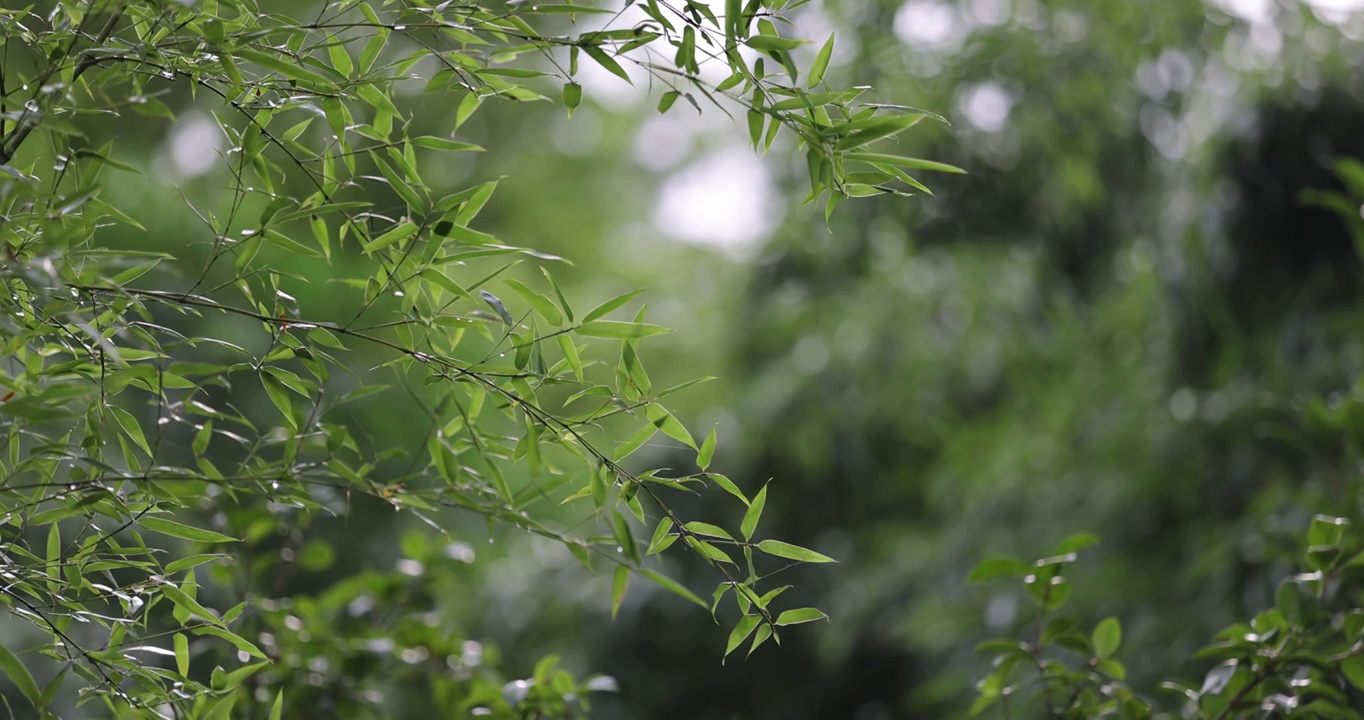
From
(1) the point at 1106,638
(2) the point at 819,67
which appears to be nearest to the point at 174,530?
(2) the point at 819,67

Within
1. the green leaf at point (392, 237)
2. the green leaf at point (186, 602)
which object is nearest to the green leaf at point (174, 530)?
the green leaf at point (186, 602)

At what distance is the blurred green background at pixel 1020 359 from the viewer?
1.70 metres

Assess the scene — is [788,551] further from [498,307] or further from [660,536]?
[498,307]

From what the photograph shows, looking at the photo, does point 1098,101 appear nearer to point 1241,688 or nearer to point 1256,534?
point 1256,534

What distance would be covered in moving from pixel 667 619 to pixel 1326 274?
1548mm

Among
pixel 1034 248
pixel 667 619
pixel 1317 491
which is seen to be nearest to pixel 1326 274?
pixel 1317 491

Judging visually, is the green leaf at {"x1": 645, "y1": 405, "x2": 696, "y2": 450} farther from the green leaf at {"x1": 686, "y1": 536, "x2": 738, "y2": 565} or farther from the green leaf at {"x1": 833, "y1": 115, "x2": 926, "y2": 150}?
the green leaf at {"x1": 833, "y1": 115, "x2": 926, "y2": 150}

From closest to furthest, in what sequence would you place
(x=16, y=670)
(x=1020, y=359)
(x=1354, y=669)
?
1. (x=16, y=670)
2. (x=1354, y=669)
3. (x=1020, y=359)

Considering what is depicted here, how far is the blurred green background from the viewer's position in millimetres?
1702

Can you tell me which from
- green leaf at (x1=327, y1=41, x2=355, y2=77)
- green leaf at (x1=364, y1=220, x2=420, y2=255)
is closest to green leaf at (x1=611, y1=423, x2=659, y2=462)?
green leaf at (x1=364, y1=220, x2=420, y2=255)

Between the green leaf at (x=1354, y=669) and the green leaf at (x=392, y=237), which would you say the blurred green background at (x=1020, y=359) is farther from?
the green leaf at (x=392, y=237)

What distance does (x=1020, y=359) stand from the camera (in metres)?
2.42

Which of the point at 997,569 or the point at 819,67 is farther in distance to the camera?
the point at 997,569

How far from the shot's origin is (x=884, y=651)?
2.47 metres
